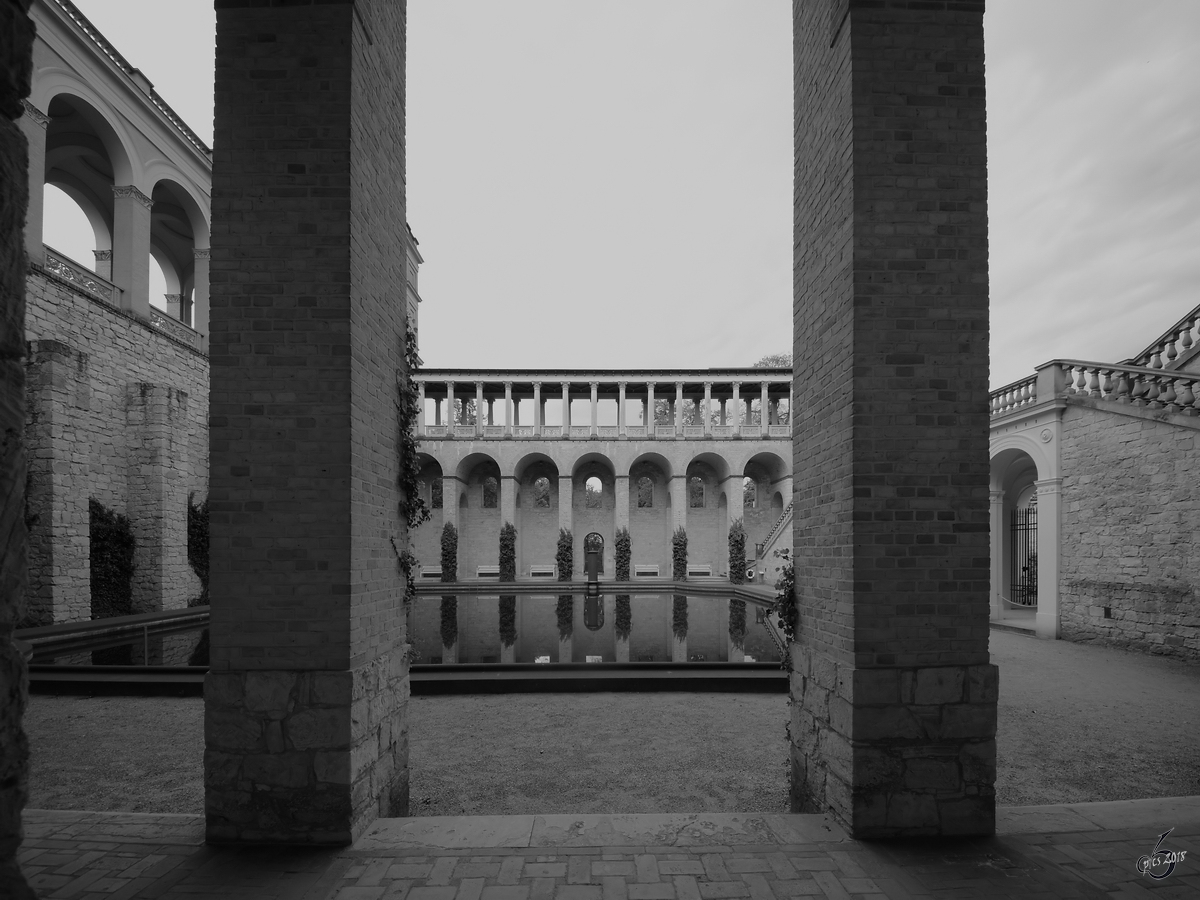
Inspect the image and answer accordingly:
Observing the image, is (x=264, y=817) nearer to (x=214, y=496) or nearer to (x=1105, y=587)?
(x=214, y=496)

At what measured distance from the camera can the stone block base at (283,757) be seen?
142 inches

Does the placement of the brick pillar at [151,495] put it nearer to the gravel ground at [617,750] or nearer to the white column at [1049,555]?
the gravel ground at [617,750]

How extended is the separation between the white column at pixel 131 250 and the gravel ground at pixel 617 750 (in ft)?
43.5

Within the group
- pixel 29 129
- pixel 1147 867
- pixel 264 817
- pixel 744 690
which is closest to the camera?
pixel 1147 867

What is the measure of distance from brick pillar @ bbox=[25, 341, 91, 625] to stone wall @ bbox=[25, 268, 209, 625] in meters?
0.02

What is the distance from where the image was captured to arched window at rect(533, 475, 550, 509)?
1252 inches

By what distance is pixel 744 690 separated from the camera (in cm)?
805

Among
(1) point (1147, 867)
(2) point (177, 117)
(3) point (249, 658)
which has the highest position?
(2) point (177, 117)

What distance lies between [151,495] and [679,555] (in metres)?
21.0

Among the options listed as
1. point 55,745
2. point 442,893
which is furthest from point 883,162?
point 55,745

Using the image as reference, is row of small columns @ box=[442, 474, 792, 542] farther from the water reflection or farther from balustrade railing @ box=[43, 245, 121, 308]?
balustrade railing @ box=[43, 245, 121, 308]

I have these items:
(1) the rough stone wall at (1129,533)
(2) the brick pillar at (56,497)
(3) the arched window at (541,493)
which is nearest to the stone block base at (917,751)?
(1) the rough stone wall at (1129,533)

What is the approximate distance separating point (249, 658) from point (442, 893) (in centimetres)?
186

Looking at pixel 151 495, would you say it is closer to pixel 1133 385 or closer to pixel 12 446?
pixel 12 446
